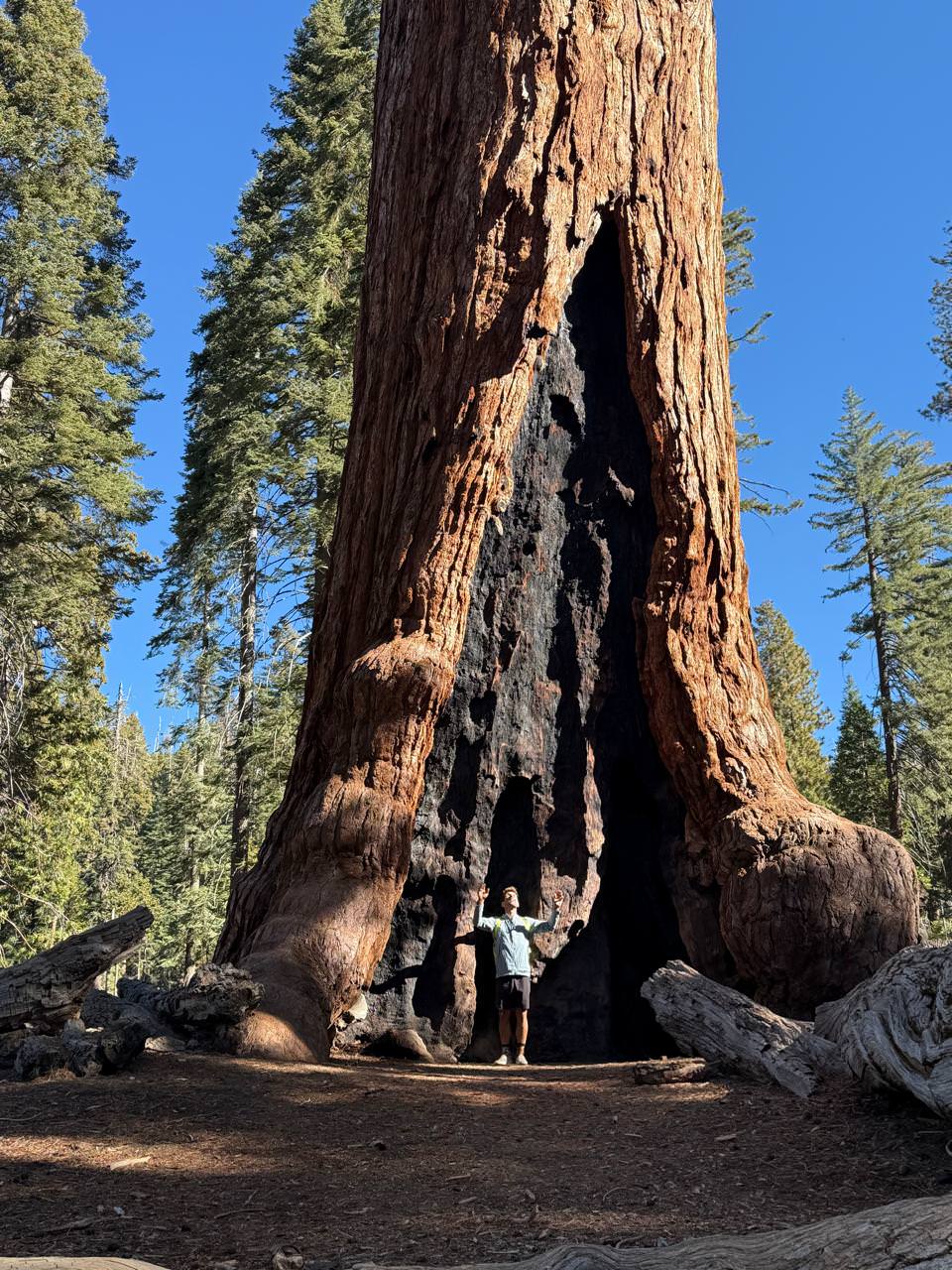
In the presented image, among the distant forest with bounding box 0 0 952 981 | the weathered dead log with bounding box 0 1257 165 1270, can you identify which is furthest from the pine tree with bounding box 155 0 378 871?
the weathered dead log with bounding box 0 1257 165 1270

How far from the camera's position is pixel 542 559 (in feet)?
26.4

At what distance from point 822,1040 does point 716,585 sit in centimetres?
357

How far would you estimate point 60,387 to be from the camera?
18.8 meters

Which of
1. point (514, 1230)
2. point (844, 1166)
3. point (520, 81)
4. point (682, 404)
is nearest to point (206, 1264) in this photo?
point (514, 1230)

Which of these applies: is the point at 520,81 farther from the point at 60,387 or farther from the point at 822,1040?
the point at 60,387

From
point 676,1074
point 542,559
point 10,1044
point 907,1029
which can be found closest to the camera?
point 907,1029

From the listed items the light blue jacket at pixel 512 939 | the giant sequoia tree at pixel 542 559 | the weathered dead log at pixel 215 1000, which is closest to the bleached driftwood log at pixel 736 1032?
the giant sequoia tree at pixel 542 559

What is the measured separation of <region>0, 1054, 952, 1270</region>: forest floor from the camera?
3117mm

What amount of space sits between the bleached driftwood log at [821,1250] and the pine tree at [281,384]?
566 inches

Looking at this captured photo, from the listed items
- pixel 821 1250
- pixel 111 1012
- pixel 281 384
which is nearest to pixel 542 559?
pixel 111 1012

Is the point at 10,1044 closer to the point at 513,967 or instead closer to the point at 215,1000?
the point at 215,1000

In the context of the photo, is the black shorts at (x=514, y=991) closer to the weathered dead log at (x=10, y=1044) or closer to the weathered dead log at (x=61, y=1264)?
the weathered dead log at (x=10, y=1044)

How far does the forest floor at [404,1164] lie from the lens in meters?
3.12

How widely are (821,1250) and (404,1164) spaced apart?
2086 millimetres
